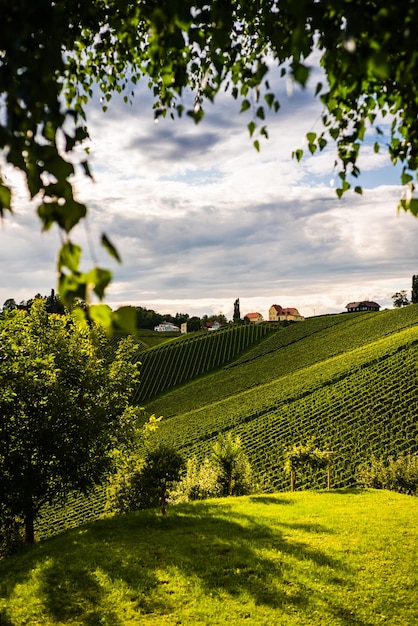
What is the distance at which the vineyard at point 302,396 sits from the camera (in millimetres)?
48438

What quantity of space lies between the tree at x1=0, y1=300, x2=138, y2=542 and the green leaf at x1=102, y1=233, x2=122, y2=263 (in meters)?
16.6

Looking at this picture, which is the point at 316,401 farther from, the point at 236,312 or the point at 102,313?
the point at 236,312

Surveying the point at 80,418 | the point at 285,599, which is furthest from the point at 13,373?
the point at 285,599

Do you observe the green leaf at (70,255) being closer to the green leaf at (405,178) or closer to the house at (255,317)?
the green leaf at (405,178)

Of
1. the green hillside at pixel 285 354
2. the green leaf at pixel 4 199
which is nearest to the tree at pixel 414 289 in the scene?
the green hillside at pixel 285 354

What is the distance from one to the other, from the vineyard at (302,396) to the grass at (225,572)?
27209 millimetres

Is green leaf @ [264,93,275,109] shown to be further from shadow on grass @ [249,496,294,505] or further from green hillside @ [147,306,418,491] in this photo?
green hillside @ [147,306,418,491]

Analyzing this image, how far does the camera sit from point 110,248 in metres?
2.32

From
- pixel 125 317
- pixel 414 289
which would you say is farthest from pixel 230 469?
pixel 414 289

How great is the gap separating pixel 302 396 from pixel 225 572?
182 ft

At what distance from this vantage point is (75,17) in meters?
4.88

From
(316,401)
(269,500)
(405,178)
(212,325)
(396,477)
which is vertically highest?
(212,325)

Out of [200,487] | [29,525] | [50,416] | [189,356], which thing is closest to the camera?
[50,416]

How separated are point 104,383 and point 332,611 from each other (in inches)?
591
